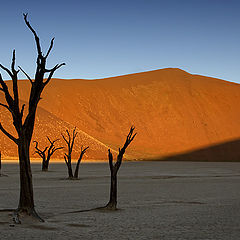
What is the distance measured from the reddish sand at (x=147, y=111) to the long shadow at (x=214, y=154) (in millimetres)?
2047

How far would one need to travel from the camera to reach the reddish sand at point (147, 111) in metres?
79.4

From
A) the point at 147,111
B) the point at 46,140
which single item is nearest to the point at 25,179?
the point at 46,140

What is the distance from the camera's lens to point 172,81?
104m

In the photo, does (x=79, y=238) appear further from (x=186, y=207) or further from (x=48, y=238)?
(x=186, y=207)

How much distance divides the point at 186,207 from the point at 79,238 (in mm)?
5462

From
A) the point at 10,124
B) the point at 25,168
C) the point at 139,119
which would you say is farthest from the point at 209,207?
the point at 139,119

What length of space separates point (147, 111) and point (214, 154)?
68.3 ft

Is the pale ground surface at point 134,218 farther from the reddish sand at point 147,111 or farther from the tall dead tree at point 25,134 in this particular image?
the reddish sand at point 147,111

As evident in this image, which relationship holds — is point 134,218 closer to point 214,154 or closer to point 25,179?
point 25,179

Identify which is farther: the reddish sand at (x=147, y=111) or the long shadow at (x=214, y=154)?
the reddish sand at (x=147, y=111)

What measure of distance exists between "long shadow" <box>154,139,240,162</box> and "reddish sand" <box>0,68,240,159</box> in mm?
2047

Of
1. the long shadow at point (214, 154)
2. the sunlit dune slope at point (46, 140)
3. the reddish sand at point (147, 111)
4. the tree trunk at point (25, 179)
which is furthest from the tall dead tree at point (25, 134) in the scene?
the long shadow at point (214, 154)

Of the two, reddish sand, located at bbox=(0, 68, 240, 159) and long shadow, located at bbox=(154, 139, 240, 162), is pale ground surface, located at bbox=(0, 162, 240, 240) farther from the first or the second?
long shadow, located at bbox=(154, 139, 240, 162)

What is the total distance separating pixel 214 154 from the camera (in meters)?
75.2
